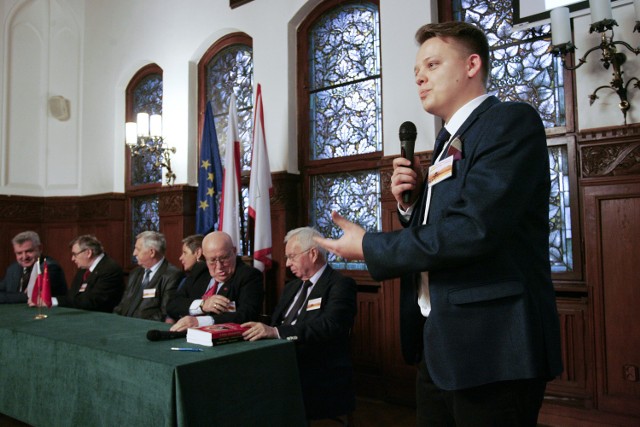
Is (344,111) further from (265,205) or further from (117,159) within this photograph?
(117,159)

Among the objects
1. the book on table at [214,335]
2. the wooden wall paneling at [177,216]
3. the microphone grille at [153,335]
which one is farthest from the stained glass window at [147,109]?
the book on table at [214,335]

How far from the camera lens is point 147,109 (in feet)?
22.4

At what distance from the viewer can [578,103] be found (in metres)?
3.56

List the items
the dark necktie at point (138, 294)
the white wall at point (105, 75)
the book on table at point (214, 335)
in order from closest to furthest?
the book on table at point (214, 335)
the dark necktie at point (138, 294)
the white wall at point (105, 75)

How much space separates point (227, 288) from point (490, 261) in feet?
8.66

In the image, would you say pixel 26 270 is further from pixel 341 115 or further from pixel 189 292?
pixel 341 115

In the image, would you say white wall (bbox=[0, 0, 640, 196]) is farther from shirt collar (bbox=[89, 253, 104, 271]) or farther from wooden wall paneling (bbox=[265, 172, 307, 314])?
shirt collar (bbox=[89, 253, 104, 271])

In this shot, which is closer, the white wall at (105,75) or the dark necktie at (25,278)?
the dark necktie at (25,278)

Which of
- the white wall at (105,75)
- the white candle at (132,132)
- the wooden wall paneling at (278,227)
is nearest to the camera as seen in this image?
the wooden wall paneling at (278,227)

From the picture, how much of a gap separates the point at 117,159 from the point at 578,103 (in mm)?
5541

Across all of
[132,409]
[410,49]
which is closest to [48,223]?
[410,49]

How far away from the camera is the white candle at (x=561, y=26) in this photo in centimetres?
335

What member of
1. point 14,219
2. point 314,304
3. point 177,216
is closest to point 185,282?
point 314,304

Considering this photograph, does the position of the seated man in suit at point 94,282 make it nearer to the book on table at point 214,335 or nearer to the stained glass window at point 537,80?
the book on table at point 214,335
